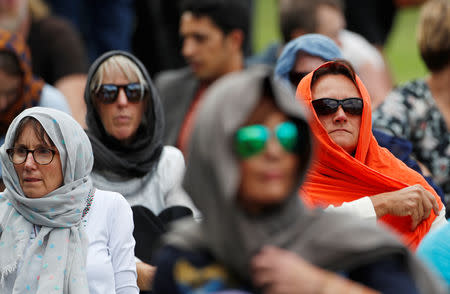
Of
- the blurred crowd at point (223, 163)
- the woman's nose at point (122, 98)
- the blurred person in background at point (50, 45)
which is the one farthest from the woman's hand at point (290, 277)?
the blurred person in background at point (50, 45)

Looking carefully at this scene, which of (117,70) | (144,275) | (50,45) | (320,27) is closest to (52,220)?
(144,275)

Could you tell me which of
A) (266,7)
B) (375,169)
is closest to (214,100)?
(375,169)

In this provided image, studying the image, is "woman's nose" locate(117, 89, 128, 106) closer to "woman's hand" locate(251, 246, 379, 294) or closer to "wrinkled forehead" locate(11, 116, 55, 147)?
"wrinkled forehead" locate(11, 116, 55, 147)

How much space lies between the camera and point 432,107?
6.41 meters

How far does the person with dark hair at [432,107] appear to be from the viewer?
6324mm

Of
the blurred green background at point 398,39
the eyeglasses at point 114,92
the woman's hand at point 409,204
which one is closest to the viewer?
the woman's hand at point 409,204

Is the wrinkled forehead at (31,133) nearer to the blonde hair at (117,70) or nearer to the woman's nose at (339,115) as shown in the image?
the blonde hair at (117,70)

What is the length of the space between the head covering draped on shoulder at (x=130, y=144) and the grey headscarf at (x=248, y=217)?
2224mm

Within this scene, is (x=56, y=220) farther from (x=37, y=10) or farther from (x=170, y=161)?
(x=37, y=10)

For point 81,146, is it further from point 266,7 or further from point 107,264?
point 266,7

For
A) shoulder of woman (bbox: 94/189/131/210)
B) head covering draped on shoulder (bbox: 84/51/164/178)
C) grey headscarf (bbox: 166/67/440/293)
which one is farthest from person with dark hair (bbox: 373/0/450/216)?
grey headscarf (bbox: 166/67/440/293)

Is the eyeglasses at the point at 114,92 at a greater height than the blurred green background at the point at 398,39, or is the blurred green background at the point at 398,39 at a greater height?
the eyeglasses at the point at 114,92

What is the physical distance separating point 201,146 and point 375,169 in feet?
6.64

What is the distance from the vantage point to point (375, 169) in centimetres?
450
